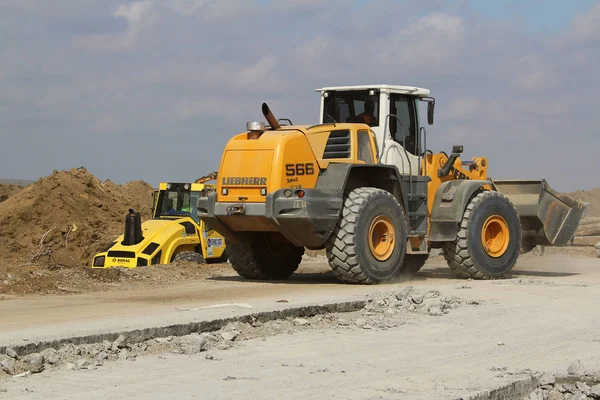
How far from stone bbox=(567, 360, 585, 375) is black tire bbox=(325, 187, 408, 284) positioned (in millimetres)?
6853

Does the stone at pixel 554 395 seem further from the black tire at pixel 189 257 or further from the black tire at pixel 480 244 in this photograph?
the black tire at pixel 189 257

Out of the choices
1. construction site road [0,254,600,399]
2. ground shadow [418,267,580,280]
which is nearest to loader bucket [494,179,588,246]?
ground shadow [418,267,580,280]

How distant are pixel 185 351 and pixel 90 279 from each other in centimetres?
710

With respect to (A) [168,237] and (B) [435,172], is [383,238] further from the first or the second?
(A) [168,237]

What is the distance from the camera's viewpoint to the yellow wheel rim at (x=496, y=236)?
1707cm

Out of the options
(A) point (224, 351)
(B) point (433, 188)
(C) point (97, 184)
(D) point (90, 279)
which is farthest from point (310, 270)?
(C) point (97, 184)

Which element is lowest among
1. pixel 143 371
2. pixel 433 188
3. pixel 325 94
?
pixel 143 371

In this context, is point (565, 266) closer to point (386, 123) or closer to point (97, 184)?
point (386, 123)

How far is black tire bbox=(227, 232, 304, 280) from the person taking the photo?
16422 mm

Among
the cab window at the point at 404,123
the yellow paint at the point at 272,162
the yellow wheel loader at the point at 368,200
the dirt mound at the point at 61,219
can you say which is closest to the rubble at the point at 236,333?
the yellow wheel loader at the point at 368,200

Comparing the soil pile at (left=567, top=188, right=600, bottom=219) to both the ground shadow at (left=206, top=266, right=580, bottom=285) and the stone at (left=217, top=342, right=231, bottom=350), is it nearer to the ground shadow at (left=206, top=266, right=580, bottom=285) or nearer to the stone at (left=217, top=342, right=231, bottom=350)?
the ground shadow at (left=206, top=266, right=580, bottom=285)

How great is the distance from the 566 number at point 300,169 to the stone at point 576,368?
23.5ft

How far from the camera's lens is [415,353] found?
29.4 ft

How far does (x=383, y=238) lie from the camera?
15.7m
